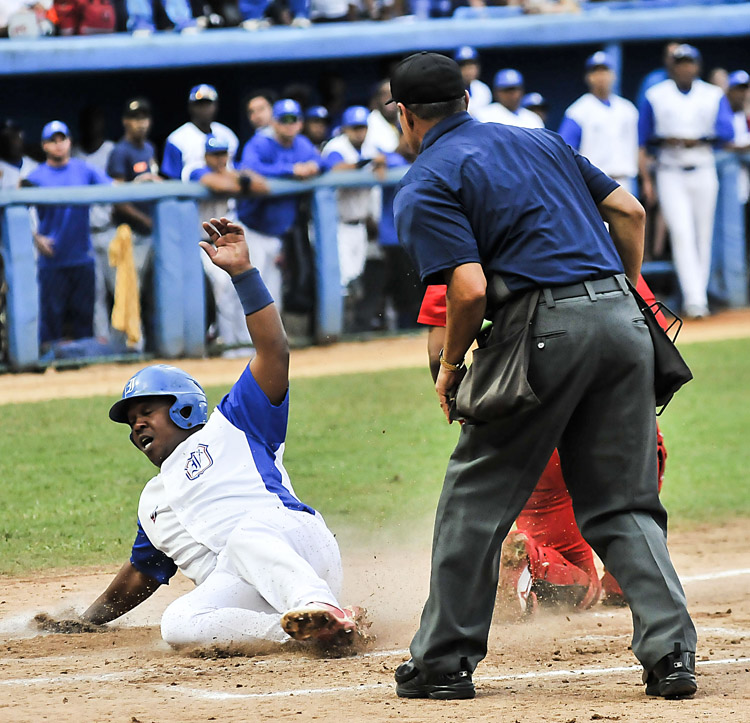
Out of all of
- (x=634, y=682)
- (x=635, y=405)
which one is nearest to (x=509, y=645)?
(x=634, y=682)

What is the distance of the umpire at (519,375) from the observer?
12.8 feet

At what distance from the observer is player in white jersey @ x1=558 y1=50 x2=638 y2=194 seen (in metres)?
13.3

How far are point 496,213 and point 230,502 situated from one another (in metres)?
1.55

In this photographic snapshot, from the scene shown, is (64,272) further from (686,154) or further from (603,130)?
(686,154)

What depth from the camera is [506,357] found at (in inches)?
156

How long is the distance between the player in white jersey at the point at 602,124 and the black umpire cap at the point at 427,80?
9320 mm

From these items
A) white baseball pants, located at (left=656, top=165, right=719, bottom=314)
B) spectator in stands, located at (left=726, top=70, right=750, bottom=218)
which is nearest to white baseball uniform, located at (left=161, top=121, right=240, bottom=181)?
white baseball pants, located at (left=656, top=165, right=719, bottom=314)

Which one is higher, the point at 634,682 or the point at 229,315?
the point at 634,682

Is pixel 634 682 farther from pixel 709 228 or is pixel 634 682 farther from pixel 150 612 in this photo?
pixel 709 228

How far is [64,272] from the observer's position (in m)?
11.2

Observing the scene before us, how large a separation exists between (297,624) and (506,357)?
1.12 m

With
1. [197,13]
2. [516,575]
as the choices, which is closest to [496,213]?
[516,575]

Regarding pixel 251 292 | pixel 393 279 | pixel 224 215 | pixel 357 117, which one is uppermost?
pixel 251 292

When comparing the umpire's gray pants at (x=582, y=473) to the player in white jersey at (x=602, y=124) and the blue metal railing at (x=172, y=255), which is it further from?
the player in white jersey at (x=602, y=124)
